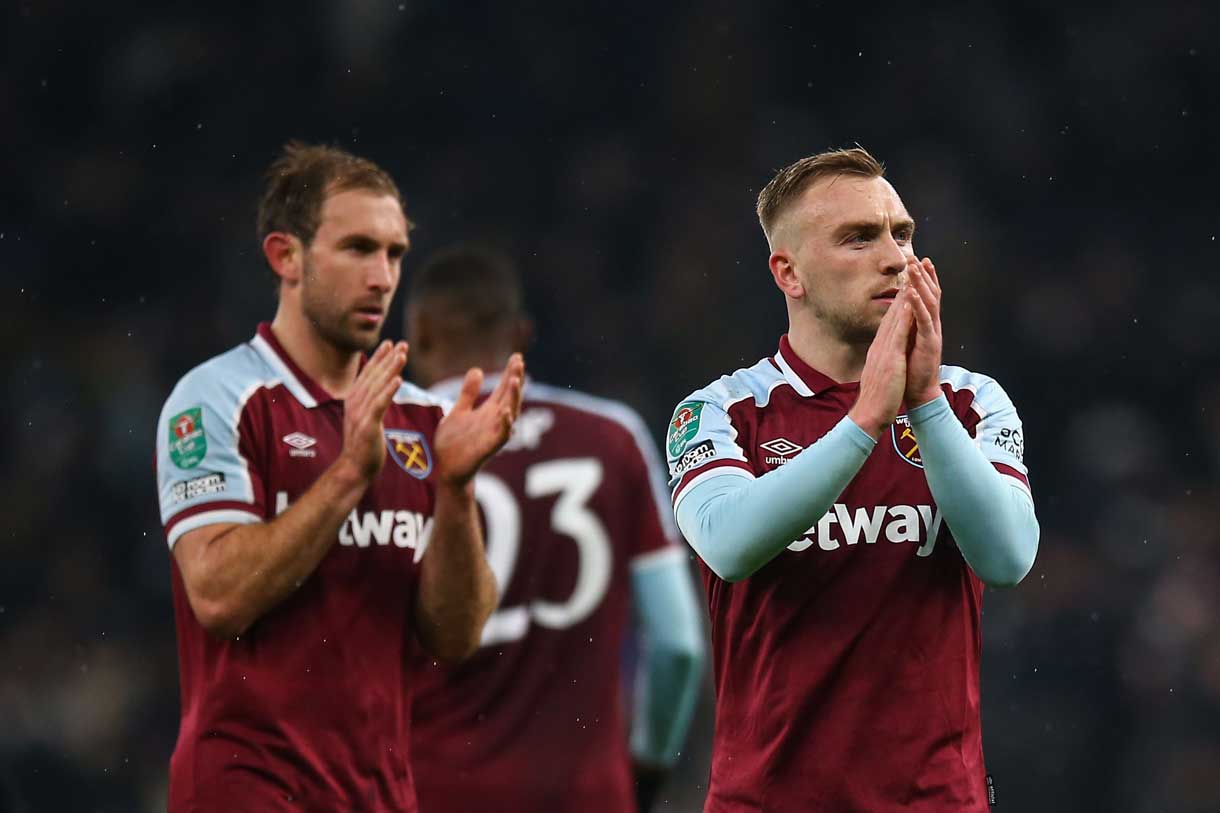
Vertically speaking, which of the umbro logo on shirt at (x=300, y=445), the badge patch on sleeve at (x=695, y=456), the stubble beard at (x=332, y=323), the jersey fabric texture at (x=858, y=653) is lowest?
the jersey fabric texture at (x=858, y=653)

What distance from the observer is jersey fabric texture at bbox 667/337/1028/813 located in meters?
3.24

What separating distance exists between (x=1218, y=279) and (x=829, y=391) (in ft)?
30.5

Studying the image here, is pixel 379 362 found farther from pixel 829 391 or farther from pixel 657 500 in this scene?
pixel 657 500

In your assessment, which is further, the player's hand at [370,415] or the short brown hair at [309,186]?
the short brown hair at [309,186]

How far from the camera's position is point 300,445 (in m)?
3.98

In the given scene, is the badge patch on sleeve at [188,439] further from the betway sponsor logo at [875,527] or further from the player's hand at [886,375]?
the player's hand at [886,375]

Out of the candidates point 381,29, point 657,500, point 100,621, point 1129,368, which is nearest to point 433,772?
point 657,500

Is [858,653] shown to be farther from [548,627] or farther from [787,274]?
[548,627]

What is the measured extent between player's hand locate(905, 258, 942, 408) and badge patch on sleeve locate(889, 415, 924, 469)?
0.85 feet

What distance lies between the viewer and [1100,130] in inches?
493

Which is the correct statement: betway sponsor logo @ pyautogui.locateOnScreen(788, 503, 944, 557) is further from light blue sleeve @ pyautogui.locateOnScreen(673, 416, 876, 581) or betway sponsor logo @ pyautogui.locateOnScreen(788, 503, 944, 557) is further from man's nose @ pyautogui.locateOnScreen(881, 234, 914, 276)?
man's nose @ pyautogui.locateOnScreen(881, 234, 914, 276)

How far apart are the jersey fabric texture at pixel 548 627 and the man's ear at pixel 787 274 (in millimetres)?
1520

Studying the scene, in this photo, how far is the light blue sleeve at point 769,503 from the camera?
10.0 feet

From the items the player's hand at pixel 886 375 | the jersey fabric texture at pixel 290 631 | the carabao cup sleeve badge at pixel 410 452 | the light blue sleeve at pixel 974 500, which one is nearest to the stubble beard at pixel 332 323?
the jersey fabric texture at pixel 290 631
